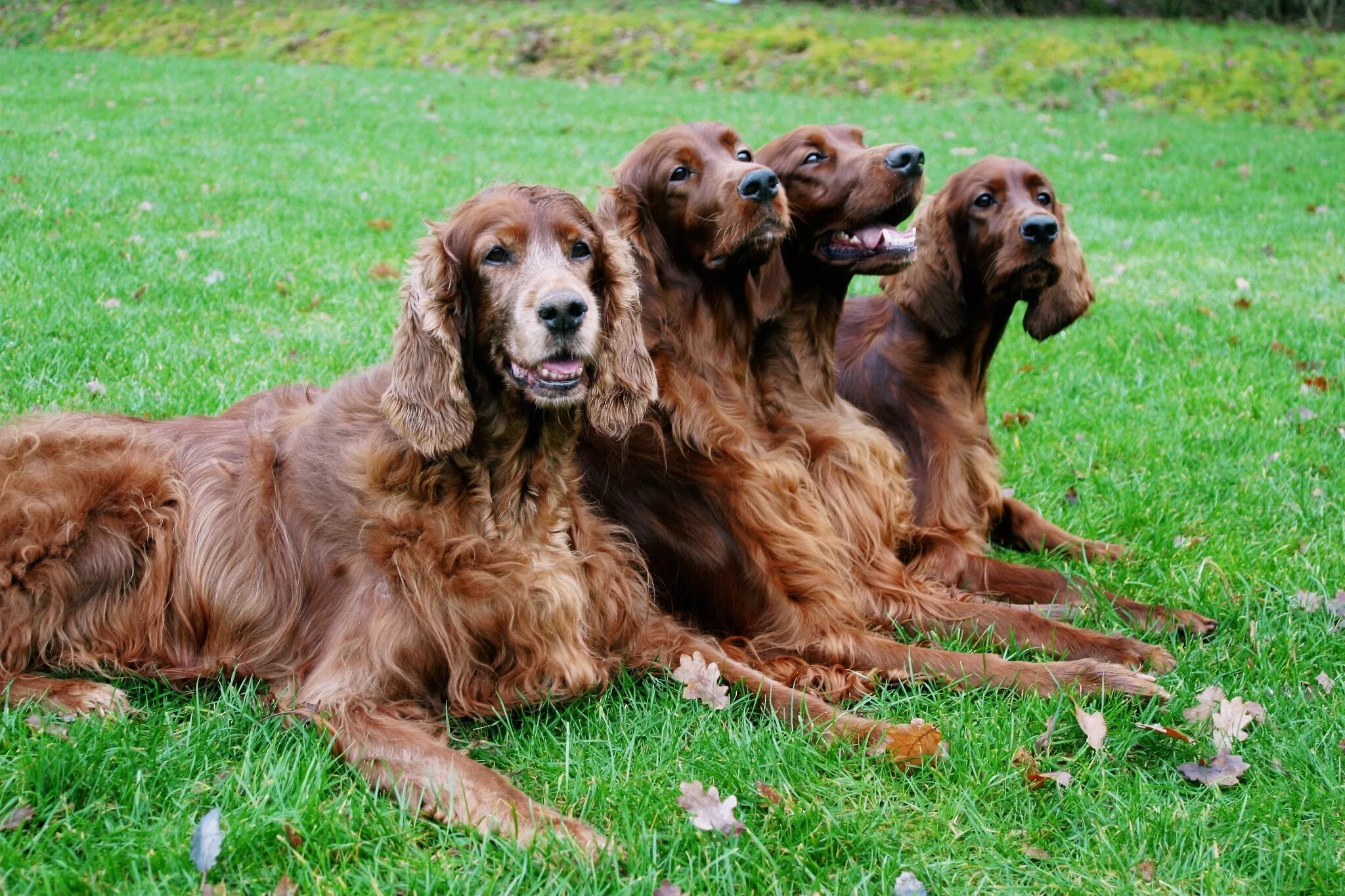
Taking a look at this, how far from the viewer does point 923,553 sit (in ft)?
13.7

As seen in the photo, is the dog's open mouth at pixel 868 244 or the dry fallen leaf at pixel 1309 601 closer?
the dry fallen leaf at pixel 1309 601

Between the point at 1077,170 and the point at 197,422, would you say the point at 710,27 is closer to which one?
the point at 1077,170

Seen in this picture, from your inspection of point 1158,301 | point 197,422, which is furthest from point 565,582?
point 1158,301

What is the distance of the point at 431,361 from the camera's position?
300cm

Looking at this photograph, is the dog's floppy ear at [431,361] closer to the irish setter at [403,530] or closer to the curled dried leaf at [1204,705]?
the irish setter at [403,530]

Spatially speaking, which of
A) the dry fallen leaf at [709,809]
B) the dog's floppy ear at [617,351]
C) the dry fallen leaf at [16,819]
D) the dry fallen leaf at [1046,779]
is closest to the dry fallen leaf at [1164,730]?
the dry fallen leaf at [1046,779]

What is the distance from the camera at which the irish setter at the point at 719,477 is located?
360 cm

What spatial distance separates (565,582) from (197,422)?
129 centimetres

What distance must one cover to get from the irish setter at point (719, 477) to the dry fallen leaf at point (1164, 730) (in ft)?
1.63

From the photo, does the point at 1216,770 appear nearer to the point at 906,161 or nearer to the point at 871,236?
the point at 871,236

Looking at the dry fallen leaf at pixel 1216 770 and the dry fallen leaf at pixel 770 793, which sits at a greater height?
the dry fallen leaf at pixel 770 793

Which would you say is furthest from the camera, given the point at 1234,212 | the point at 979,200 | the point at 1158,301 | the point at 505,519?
the point at 1234,212

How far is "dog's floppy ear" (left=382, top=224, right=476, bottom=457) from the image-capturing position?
297cm

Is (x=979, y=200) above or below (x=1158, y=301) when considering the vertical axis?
above
